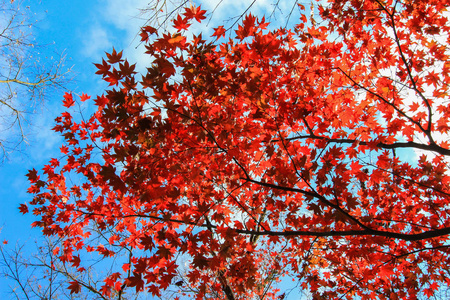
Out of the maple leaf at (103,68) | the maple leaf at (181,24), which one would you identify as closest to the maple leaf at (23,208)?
the maple leaf at (103,68)

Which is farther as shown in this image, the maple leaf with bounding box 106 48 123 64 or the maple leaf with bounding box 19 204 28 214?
the maple leaf with bounding box 19 204 28 214

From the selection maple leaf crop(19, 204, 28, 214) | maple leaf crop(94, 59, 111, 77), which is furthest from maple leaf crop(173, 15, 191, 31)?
maple leaf crop(19, 204, 28, 214)

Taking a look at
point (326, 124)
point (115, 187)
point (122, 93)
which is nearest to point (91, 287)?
point (115, 187)

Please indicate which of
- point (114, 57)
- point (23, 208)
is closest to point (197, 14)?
point (114, 57)

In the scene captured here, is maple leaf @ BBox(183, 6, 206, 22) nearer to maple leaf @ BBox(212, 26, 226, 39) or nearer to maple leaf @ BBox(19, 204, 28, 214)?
maple leaf @ BBox(212, 26, 226, 39)

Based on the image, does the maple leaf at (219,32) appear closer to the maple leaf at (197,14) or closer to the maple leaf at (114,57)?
the maple leaf at (197,14)

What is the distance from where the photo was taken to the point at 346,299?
5496 mm

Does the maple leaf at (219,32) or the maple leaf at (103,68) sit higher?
the maple leaf at (219,32)

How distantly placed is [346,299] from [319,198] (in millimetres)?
4288

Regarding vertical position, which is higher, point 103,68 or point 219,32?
point 219,32

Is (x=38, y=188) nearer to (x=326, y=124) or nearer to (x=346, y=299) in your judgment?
(x=326, y=124)

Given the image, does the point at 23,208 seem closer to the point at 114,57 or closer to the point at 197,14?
the point at 114,57

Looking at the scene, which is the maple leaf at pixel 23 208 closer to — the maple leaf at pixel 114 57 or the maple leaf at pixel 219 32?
the maple leaf at pixel 114 57

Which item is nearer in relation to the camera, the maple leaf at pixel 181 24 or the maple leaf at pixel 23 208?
the maple leaf at pixel 181 24
